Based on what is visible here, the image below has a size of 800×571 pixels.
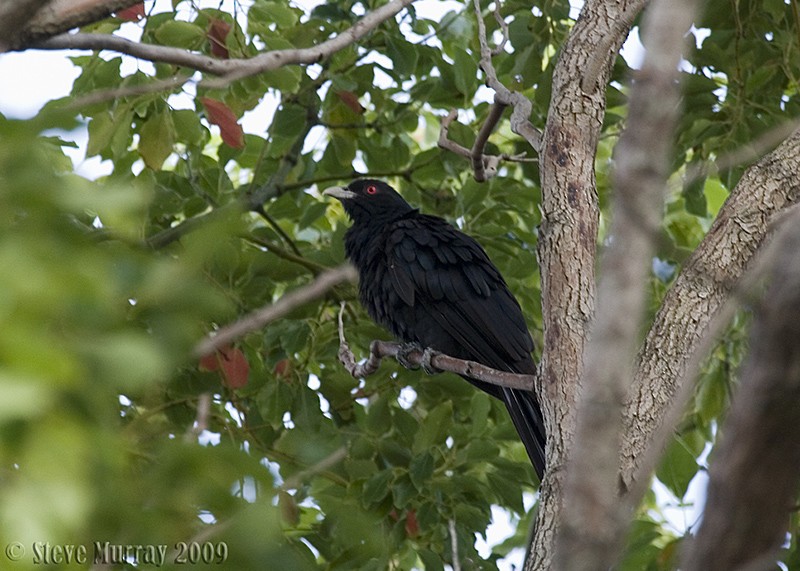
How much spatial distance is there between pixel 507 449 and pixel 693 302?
110 inches

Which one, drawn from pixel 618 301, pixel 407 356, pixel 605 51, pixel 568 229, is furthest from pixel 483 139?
pixel 618 301

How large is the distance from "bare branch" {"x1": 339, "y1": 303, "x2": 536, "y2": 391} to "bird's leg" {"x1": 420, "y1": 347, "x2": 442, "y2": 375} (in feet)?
0.04

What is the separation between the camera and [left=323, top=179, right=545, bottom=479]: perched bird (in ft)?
17.6

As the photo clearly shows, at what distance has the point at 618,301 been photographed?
1462 mm

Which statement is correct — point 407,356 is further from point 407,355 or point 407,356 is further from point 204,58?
point 204,58

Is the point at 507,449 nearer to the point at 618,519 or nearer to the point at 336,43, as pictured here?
the point at 336,43

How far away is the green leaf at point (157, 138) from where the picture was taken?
4828mm

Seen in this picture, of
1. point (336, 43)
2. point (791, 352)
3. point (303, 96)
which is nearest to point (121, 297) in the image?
point (791, 352)

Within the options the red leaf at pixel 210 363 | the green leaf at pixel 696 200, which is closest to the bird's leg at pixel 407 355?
the red leaf at pixel 210 363

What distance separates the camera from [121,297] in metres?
1.56

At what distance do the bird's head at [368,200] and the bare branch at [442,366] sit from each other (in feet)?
3.91

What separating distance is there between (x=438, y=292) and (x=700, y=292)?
2.48 metres

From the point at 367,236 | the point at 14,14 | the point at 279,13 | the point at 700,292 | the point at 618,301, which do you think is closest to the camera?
the point at 618,301

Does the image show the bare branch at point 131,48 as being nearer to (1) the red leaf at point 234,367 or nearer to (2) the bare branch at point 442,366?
(2) the bare branch at point 442,366
